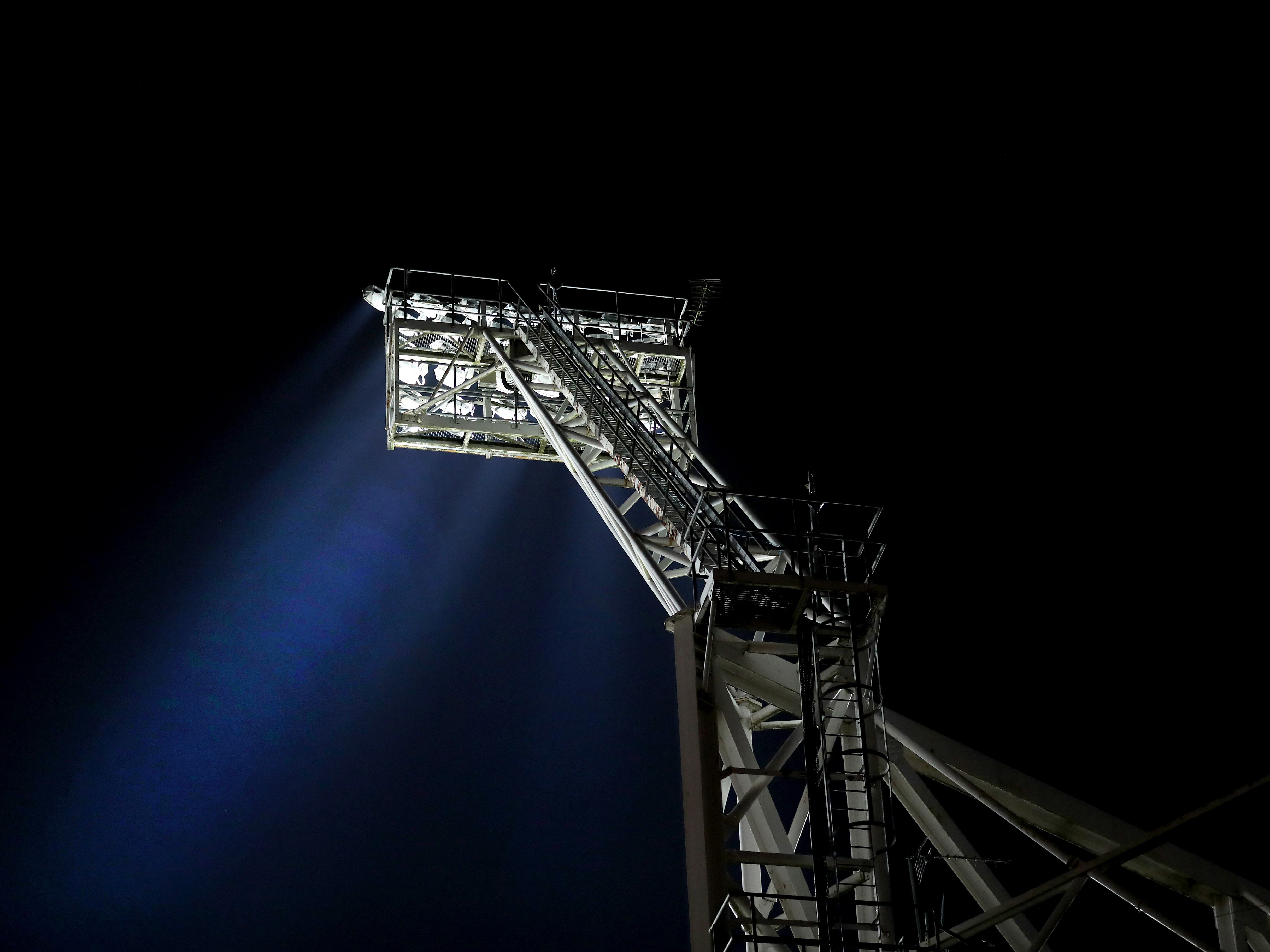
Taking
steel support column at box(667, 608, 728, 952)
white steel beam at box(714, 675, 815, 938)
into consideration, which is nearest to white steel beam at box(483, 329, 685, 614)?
steel support column at box(667, 608, 728, 952)

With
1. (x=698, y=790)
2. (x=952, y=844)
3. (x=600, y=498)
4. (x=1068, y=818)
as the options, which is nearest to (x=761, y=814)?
(x=698, y=790)

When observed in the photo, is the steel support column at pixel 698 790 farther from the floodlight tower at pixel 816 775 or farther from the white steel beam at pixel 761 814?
the white steel beam at pixel 761 814

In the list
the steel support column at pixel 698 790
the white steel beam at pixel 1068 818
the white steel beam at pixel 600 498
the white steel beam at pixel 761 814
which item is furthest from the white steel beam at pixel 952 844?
the white steel beam at pixel 600 498

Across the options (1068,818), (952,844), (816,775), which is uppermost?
(816,775)

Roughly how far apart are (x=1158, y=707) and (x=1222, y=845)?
2.94 metres

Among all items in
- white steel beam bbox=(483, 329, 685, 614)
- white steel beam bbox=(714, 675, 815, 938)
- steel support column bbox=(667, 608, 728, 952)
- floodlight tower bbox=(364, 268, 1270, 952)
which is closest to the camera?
steel support column bbox=(667, 608, 728, 952)

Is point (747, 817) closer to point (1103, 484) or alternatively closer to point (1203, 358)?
point (1103, 484)

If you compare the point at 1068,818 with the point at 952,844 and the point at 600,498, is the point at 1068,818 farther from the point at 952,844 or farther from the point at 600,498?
the point at 600,498

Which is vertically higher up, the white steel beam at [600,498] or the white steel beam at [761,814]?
the white steel beam at [600,498]

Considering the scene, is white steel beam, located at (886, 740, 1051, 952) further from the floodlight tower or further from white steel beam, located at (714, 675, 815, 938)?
white steel beam, located at (714, 675, 815, 938)

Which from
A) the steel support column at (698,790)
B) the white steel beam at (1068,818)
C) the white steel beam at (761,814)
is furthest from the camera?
the white steel beam at (1068,818)

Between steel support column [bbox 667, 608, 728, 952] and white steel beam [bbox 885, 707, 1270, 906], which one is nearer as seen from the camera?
steel support column [bbox 667, 608, 728, 952]

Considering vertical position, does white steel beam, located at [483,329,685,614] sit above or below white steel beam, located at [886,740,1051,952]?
above

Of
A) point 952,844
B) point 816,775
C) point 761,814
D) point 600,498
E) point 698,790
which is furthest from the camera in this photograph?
point 600,498
